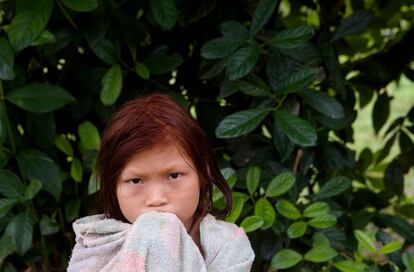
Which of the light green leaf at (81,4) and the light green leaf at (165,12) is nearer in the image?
the light green leaf at (81,4)

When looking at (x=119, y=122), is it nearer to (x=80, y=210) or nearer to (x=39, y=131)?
(x=39, y=131)

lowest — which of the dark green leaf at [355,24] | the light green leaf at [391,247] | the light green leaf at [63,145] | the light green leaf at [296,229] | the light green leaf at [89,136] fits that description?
the light green leaf at [391,247]

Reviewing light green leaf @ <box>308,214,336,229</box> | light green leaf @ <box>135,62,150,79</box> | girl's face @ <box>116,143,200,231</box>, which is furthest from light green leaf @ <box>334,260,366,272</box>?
girl's face @ <box>116,143,200,231</box>

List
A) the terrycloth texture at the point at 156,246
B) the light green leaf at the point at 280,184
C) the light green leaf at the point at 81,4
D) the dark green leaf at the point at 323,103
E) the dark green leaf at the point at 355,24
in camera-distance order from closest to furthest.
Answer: the terrycloth texture at the point at 156,246, the light green leaf at the point at 81,4, the light green leaf at the point at 280,184, the dark green leaf at the point at 323,103, the dark green leaf at the point at 355,24

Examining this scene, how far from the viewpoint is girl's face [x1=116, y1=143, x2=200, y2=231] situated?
127cm

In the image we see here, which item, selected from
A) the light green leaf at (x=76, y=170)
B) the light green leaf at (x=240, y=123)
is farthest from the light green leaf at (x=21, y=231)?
the light green leaf at (x=240, y=123)

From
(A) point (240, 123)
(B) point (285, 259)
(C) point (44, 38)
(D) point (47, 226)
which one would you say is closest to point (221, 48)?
Answer: (A) point (240, 123)

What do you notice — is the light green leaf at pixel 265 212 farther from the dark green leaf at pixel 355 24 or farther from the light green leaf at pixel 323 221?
the dark green leaf at pixel 355 24

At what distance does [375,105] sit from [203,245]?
1.40 metres

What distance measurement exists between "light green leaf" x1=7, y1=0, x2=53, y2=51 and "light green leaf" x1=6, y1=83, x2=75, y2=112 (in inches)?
5.8

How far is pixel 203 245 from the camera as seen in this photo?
4.34 ft

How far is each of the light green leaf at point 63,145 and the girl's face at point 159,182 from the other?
2.62ft

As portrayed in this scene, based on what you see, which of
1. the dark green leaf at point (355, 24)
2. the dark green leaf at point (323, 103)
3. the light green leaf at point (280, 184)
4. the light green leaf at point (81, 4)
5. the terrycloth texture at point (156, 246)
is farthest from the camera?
the dark green leaf at point (355, 24)

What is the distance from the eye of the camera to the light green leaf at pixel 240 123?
190 cm
